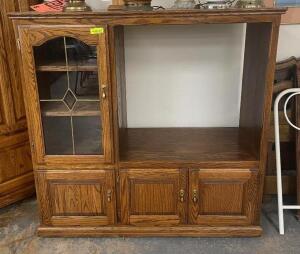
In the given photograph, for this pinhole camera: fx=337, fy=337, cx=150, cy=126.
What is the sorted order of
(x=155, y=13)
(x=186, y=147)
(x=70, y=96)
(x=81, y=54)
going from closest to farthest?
(x=155, y=13) → (x=81, y=54) → (x=70, y=96) → (x=186, y=147)

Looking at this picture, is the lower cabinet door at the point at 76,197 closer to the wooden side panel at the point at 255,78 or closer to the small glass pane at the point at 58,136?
the small glass pane at the point at 58,136

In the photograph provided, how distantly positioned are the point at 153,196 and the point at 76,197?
1.49ft

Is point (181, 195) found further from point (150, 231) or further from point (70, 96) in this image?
point (70, 96)

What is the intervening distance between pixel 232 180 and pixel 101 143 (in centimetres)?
77

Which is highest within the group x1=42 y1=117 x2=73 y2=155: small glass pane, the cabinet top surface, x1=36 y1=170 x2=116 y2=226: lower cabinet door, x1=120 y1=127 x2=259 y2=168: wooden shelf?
the cabinet top surface

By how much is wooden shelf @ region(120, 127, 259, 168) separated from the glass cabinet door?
264mm

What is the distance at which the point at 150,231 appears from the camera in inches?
79.8

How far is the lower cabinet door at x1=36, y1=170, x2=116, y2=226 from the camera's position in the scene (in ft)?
6.33

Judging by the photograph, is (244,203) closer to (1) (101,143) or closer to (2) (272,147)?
(2) (272,147)

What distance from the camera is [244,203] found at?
1967 mm

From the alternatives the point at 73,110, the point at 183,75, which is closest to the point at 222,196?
the point at 183,75

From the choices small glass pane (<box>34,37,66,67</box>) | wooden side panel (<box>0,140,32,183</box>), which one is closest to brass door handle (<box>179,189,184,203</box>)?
small glass pane (<box>34,37,66,67</box>)

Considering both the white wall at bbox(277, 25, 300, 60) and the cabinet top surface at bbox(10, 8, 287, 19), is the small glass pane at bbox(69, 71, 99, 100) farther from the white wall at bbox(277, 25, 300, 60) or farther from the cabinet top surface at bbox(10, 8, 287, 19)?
the white wall at bbox(277, 25, 300, 60)

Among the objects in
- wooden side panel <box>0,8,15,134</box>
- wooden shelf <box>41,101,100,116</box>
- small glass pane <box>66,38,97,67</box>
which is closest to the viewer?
small glass pane <box>66,38,97,67</box>
